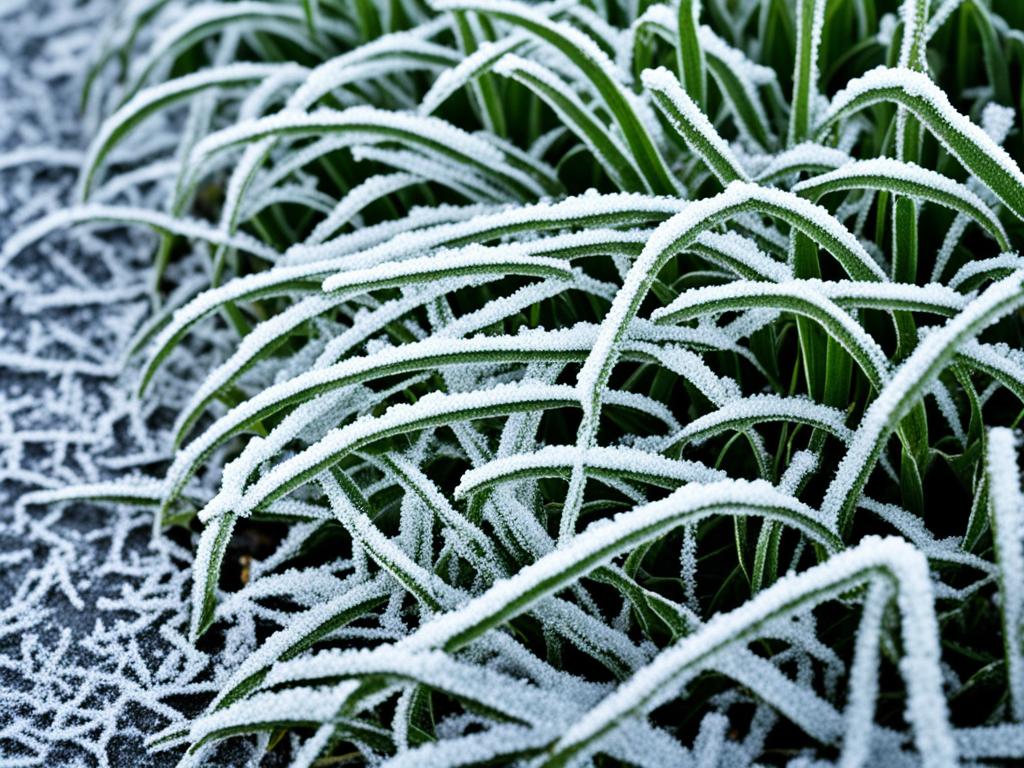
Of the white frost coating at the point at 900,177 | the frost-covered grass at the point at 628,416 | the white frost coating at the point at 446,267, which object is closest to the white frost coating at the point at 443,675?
the frost-covered grass at the point at 628,416

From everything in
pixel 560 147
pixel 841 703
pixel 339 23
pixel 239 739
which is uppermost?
pixel 339 23

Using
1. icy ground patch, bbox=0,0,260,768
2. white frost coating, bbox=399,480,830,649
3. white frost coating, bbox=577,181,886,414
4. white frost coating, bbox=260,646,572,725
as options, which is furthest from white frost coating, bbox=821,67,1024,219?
icy ground patch, bbox=0,0,260,768

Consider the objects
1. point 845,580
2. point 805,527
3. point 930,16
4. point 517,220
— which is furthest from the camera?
point 930,16

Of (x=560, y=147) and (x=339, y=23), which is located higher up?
(x=339, y=23)

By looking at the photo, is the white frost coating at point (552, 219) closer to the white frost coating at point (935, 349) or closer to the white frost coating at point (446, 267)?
the white frost coating at point (446, 267)

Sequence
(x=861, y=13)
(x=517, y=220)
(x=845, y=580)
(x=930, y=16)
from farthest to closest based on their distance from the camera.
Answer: (x=861, y=13) < (x=930, y=16) < (x=517, y=220) < (x=845, y=580)

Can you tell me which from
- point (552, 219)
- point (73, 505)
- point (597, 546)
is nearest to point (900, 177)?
point (552, 219)

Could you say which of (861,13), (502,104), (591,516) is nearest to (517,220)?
(591,516)

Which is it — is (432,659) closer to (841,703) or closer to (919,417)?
(841,703)
